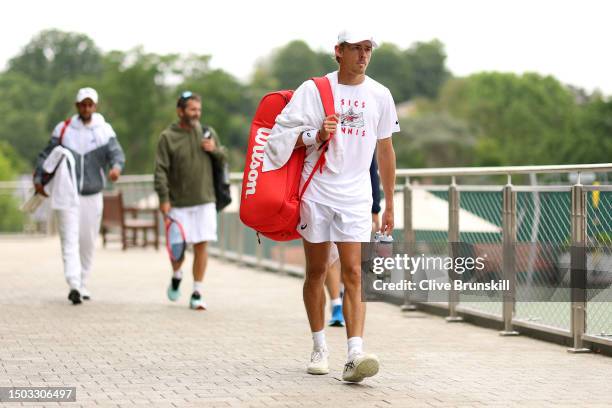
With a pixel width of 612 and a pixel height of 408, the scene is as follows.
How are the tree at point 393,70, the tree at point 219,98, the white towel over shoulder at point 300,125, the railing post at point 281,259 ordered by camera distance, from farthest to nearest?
1. the tree at point 393,70
2. the tree at point 219,98
3. the railing post at point 281,259
4. the white towel over shoulder at point 300,125

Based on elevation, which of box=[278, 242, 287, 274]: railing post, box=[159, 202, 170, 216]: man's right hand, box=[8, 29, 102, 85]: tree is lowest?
box=[278, 242, 287, 274]: railing post

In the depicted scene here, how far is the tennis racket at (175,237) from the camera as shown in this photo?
40.6 feet

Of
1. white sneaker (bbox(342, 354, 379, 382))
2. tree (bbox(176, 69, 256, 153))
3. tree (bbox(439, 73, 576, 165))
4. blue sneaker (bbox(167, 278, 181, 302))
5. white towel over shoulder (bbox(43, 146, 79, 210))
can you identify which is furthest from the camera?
tree (bbox(439, 73, 576, 165))

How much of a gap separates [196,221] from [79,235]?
4.29 feet

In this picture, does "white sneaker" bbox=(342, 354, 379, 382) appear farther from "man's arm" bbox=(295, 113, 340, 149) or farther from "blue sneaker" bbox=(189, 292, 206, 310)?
"blue sneaker" bbox=(189, 292, 206, 310)

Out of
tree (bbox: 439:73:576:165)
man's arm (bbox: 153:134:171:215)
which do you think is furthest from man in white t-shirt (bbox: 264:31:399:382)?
tree (bbox: 439:73:576:165)

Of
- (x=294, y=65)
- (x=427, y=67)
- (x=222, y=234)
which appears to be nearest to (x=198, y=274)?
(x=222, y=234)

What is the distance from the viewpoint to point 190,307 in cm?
1252

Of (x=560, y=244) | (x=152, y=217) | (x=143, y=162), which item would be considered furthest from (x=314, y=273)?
(x=143, y=162)

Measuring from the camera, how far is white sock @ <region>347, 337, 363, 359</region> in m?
7.50

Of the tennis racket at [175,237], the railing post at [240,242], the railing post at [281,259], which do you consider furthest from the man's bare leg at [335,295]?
the railing post at [240,242]

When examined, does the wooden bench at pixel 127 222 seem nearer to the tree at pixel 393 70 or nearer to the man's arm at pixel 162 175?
the man's arm at pixel 162 175

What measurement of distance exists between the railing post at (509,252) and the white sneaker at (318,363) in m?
2.74

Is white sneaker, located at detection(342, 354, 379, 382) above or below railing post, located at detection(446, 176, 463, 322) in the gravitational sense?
below
